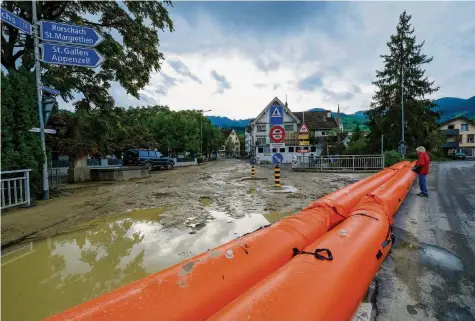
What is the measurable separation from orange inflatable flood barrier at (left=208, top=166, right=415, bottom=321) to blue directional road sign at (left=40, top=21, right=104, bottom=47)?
8231 millimetres

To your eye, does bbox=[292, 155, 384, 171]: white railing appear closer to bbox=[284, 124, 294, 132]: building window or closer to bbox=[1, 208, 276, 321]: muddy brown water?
bbox=[1, 208, 276, 321]: muddy brown water

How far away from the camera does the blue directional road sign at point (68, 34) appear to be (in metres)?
7.12

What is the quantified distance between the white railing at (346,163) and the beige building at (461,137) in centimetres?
4919

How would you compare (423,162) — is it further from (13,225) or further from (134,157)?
(134,157)

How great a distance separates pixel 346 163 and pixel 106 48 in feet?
55.7

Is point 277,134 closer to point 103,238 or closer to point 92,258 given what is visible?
point 103,238

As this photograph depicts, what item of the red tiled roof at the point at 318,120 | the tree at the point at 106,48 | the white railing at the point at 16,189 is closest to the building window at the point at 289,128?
the red tiled roof at the point at 318,120

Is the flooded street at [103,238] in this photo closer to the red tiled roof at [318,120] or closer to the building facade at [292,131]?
the building facade at [292,131]

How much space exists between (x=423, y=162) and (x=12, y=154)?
12.1m

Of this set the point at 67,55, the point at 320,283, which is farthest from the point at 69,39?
the point at 320,283

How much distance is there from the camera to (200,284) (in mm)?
1796

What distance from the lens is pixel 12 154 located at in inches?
258

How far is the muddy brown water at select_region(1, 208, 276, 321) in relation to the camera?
259 centimetres

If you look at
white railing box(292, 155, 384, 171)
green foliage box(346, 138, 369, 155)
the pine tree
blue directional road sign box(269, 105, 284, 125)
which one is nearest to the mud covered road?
blue directional road sign box(269, 105, 284, 125)
